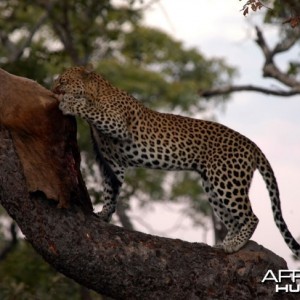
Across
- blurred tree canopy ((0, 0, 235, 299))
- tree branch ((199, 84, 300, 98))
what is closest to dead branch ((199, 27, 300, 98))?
tree branch ((199, 84, 300, 98))

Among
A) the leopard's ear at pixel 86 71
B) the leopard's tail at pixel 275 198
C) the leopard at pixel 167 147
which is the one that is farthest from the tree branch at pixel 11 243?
the leopard's tail at pixel 275 198

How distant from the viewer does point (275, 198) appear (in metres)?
9.02

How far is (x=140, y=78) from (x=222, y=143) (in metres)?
18.6

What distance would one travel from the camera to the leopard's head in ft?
27.8

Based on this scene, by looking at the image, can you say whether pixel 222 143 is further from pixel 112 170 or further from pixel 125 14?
pixel 125 14

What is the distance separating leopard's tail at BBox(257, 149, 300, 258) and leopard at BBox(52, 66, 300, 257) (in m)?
0.10

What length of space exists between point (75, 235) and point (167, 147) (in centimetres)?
133

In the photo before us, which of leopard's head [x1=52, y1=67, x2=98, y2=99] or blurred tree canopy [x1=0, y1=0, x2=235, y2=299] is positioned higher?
leopard's head [x1=52, y1=67, x2=98, y2=99]

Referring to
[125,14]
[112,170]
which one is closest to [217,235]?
[112,170]

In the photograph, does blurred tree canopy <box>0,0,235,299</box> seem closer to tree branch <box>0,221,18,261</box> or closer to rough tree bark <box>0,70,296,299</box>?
tree branch <box>0,221,18,261</box>

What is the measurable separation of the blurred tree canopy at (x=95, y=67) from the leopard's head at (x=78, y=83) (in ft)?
18.0

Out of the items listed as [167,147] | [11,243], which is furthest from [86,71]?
[11,243]

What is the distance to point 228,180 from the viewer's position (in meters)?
8.45

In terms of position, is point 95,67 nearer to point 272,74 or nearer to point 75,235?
point 272,74
